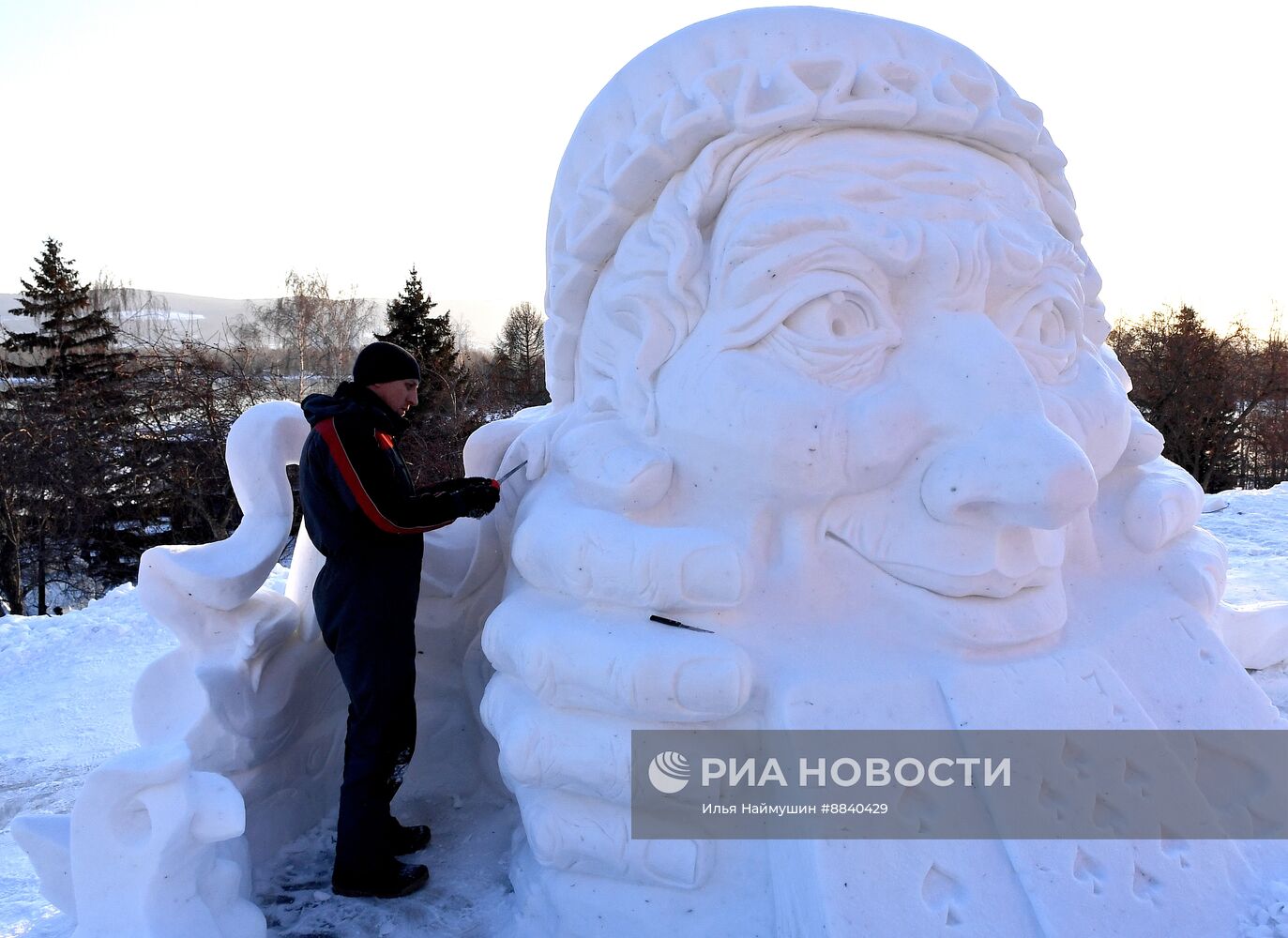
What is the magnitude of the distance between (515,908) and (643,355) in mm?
1572

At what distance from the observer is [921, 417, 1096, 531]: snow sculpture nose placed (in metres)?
2.09

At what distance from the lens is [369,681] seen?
104 inches

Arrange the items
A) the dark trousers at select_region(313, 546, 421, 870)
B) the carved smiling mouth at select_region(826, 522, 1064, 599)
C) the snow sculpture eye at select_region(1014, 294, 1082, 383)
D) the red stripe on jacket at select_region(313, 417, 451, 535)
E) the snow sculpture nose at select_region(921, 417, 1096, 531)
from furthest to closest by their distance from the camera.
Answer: the dark trousers at select_region(313, 546, 421, 870)
the red stripe on jacket at select_region(313, 417, 451, 535)
the snow sculpture eye at select_region(1014, 294, 1082, 383)
the carved smiling mouth at select_region(826, 522, 1064, 599)
the snow sculpture nose at select_region(921, 417, 1096, 531)

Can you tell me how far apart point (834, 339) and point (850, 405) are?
6.6 inches

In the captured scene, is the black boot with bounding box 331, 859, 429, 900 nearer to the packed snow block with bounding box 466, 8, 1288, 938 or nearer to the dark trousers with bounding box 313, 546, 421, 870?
the dark trousers with bounding box 313, 546, 421, 870

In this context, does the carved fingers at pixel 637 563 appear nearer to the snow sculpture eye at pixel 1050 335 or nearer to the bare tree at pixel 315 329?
the snow sculpture eye at pixel 1050 335

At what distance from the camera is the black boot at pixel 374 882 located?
264 centimetres

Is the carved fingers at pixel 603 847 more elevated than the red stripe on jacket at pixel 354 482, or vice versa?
the red stripe on jacket at pixel 354 482

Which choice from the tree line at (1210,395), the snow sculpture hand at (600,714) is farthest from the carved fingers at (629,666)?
the tree line at (1210,395)

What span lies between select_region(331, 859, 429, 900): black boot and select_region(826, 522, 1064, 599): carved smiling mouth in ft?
5.33

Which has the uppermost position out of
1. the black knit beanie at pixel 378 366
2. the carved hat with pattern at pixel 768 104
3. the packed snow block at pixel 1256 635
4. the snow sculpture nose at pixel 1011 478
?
the carved hat with pattern at pixel 768 104

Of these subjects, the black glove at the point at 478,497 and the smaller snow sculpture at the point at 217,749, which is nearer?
the smaller snow sculpture at the point at 217,749

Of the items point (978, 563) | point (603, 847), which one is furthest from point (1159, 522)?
point (603, 847)

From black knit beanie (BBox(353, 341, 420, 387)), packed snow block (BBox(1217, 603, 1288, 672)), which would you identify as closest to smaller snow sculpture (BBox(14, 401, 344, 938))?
black knit beanie (BBox(353, 341, 420, 387))
